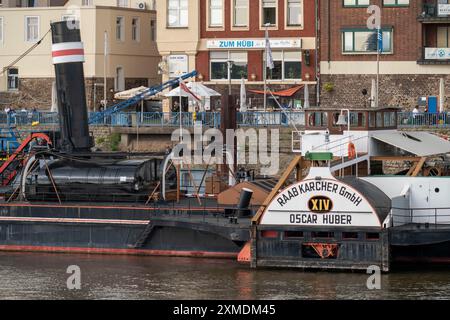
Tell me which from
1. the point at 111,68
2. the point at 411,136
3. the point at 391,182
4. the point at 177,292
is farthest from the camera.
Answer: the point at 111,68

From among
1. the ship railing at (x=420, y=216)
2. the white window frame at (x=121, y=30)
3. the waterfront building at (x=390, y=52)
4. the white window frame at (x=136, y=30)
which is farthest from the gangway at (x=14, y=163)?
the white window frame at (x=136, y=30)

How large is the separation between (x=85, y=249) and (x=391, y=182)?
38.4ft

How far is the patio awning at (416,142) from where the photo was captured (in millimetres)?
54594

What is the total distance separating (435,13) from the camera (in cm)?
7712

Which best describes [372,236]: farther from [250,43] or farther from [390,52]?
[250,43]

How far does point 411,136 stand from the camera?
57344 mm

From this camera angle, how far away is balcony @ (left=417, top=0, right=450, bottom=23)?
252 ft

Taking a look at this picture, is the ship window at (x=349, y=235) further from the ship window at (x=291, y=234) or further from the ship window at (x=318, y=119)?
the ship window at (x=318, y=119)

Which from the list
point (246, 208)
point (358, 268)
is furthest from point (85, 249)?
point (358, 268)

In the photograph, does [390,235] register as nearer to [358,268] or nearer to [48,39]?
[358,268]

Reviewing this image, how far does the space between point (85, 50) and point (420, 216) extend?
37.0m

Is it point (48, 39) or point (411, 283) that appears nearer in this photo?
point (411, 283)

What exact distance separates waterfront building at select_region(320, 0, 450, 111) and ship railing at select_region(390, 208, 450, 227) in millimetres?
26041

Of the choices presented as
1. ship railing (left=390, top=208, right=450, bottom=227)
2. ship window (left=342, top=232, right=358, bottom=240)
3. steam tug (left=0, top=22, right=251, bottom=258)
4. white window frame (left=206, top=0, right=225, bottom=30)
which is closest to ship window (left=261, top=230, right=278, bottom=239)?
steam tug (left=0, top=22, right=251, bottom=258)
